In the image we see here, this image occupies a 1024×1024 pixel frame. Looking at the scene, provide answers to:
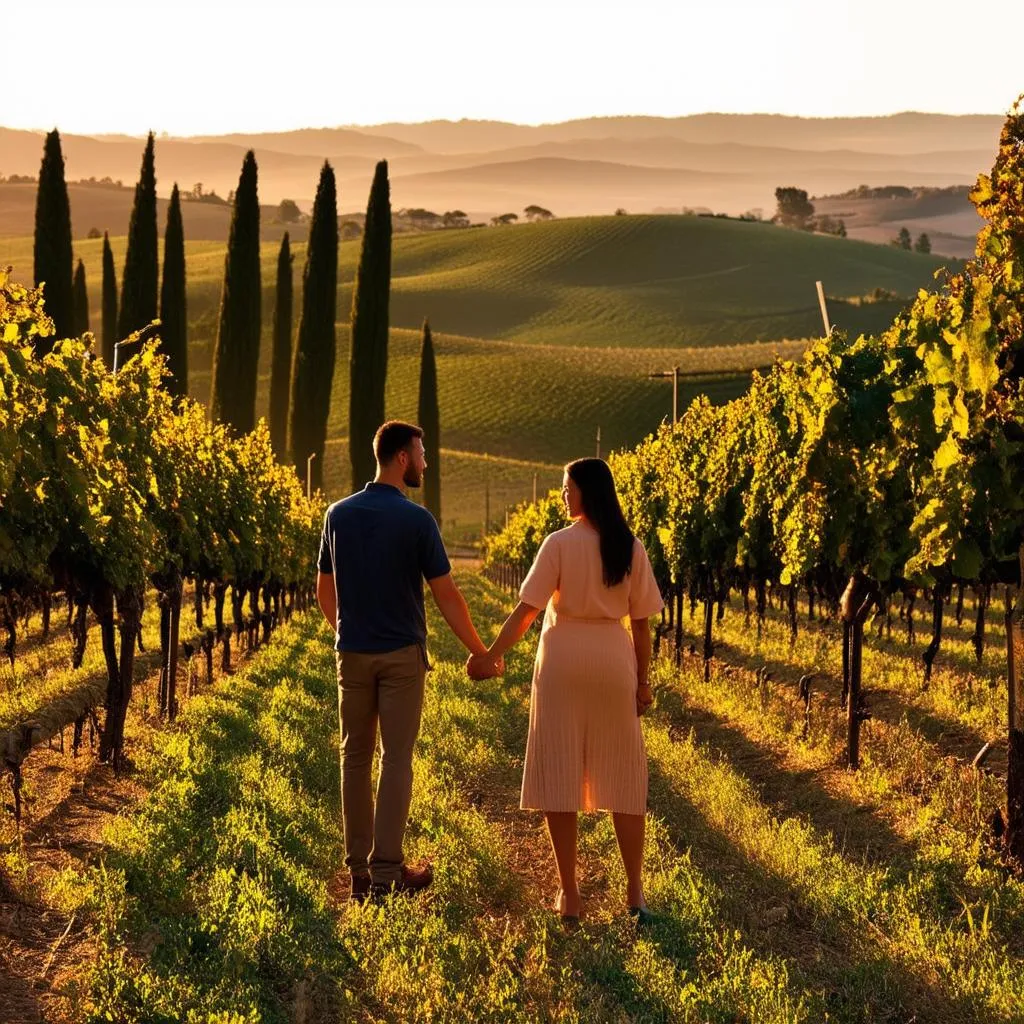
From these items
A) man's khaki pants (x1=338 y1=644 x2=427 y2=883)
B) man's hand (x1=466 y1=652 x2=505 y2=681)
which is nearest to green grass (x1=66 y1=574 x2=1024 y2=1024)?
man's khaki pants (x1=338 y1=644 x2=427 y2=883)

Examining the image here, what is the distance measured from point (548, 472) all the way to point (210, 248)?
88010mm

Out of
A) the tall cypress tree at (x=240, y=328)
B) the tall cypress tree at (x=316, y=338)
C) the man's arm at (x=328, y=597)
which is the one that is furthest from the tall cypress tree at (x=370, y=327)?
the man's arm at (x=328, y=597)

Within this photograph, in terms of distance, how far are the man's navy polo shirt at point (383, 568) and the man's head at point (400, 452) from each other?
0.14m

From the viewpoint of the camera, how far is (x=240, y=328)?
1890 inches

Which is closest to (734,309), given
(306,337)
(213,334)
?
(213,334)

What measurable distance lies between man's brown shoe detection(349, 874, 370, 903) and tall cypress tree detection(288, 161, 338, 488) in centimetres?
4103

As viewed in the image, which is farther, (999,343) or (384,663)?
(999,343)

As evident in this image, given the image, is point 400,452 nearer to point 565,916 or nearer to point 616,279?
point 565,916

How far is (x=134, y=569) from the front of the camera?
1282cm

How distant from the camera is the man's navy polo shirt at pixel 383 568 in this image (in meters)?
8.10

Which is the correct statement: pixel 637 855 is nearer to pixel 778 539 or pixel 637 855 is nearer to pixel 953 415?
pixel 953 415

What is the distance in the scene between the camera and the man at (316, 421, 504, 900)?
810 centimetres

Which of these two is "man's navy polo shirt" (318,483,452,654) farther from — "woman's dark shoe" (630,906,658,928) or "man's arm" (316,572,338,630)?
"woman's dark shoe" (630,906,658,928)

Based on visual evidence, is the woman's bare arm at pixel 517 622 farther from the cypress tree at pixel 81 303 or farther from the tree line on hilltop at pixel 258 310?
the cypress tree at pixel 81 303
